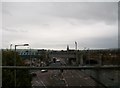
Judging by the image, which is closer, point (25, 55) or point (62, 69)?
point (62, 69)

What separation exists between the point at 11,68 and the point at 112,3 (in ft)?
2.70

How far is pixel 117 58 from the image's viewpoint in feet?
5.42

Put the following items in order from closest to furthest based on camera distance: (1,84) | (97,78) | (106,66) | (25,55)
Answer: (106,66) → (97,78) → (1,84) → (25,55)

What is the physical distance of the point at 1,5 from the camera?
1.72 m

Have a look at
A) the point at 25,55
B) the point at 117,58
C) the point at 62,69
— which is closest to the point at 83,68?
the point at 62,69

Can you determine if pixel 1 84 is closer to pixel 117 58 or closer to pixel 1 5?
pixel 1 5

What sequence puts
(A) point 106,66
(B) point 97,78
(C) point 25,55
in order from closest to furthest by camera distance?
(A) point 106,66 → (B) point 97,78 → (C) point 25,55

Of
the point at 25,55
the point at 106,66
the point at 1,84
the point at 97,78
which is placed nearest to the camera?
the point at 106,66

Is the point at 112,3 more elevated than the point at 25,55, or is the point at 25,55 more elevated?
the point at 112,3

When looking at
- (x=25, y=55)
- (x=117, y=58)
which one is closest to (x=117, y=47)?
(x=117, y=58)

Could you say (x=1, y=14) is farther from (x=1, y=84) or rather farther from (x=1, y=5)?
(x=1, y=84)

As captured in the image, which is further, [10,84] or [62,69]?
[10,84]


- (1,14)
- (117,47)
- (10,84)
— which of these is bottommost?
(10,84)

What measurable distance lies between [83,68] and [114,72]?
23cm
